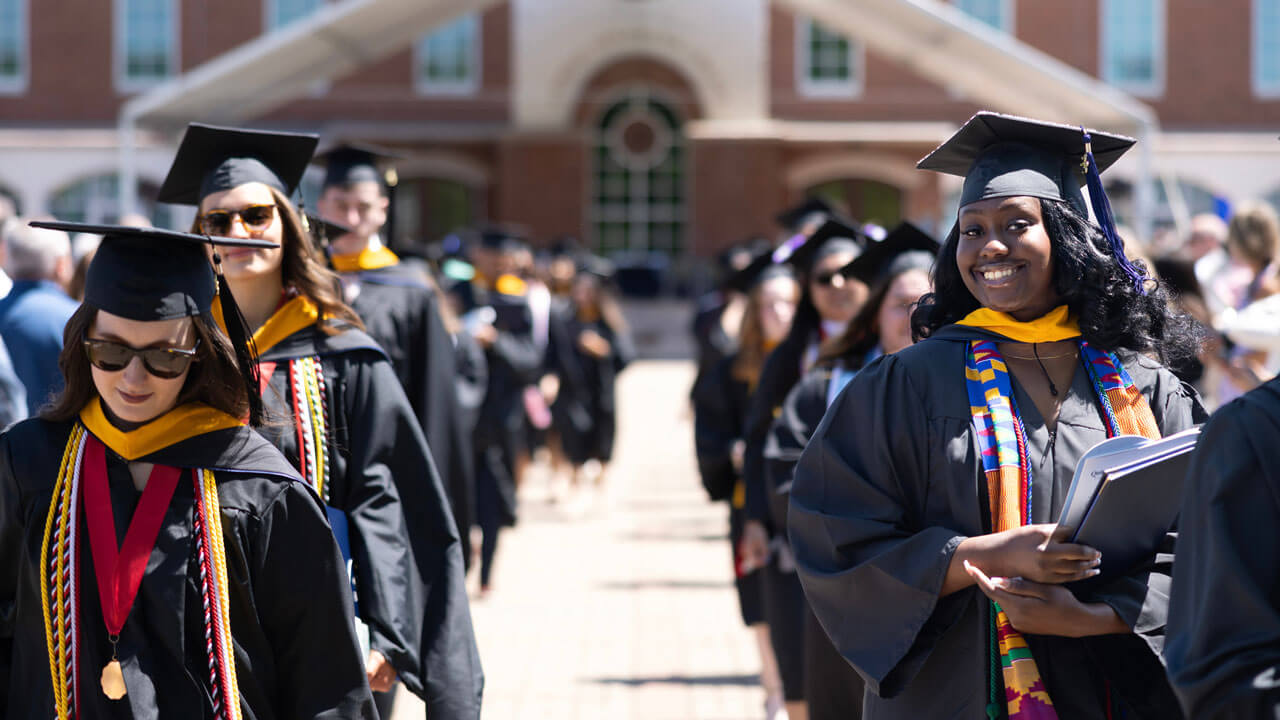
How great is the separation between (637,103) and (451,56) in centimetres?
409

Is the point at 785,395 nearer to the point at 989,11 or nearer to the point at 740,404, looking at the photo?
the point at 740,404

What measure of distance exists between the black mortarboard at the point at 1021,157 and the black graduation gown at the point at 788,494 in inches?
50.6

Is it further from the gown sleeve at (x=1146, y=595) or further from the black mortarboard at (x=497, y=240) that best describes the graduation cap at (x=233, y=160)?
the black mortarboard at (x=497, y=240)

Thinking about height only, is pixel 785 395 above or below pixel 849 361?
below

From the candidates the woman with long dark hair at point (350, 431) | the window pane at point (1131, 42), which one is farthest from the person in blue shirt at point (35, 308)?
the window pane at point (1131, 42)

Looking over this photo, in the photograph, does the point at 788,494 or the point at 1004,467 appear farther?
the point at 788,494

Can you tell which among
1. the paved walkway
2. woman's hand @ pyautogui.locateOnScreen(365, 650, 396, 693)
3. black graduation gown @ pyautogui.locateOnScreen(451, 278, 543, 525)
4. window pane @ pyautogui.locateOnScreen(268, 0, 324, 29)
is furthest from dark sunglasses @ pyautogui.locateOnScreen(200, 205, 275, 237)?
window pane @ pyautogui.locateOnScreen(268, 0, 324, 29)

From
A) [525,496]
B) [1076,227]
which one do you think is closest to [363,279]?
[1076,227]

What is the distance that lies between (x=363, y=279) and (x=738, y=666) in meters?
3.27

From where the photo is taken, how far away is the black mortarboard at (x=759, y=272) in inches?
268

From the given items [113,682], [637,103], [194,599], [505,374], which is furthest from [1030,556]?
[637,103]

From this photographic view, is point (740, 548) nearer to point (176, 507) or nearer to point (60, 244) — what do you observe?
point (60, 244)

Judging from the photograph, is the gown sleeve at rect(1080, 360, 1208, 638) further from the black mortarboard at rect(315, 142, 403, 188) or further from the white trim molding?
the white trim molding

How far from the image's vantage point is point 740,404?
685cm
